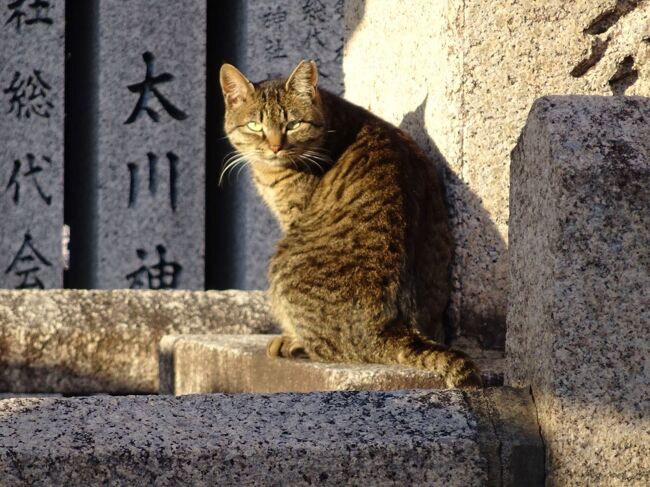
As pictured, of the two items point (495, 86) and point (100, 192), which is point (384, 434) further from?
point (100, 192)

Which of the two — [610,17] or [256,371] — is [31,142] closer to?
[256,371]

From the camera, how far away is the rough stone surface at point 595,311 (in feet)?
7.54

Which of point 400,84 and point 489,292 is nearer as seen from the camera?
point 489,292

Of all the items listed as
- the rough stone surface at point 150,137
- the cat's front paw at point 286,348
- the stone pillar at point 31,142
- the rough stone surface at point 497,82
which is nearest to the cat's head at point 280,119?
the rough stone surface at point 497,82

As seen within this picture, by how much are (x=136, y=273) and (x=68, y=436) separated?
5707 millimetres

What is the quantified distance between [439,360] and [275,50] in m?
4.85

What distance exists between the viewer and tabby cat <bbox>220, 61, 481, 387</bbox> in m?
3.36

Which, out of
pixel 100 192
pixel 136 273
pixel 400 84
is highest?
A: pixel 400 84

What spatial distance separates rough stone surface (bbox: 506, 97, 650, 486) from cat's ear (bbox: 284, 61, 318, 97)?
186 cm

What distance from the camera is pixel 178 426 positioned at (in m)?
2.22

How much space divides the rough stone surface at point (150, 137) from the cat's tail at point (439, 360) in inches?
187

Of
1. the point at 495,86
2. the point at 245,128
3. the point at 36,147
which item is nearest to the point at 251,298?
the point at 245,128

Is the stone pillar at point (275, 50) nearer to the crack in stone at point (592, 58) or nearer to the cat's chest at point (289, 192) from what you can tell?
the cat's chest at point (289, 192)

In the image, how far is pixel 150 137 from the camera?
7801mm
